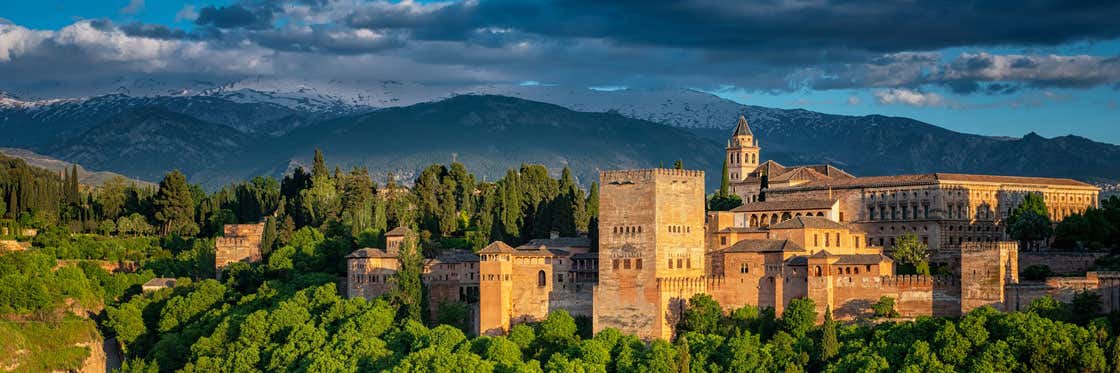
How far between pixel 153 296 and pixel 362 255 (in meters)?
16.5

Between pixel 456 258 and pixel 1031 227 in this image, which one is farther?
pixel 456 258

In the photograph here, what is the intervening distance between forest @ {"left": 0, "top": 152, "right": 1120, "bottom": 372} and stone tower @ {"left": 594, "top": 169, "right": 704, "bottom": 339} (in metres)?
1.15

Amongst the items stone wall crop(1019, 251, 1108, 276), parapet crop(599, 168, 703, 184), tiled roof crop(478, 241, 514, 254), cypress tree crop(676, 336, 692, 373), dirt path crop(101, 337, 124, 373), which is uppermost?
parapet crop(599, 168, 703, 184)

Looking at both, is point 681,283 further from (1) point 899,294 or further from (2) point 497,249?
(1) point 899,294

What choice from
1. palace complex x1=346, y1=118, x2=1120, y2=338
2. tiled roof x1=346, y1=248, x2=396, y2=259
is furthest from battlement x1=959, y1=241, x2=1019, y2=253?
tiled roof x1=346, y1=248, x2=396, y2=259

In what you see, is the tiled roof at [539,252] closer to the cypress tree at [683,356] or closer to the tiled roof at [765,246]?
the tiled roof at [765,246]

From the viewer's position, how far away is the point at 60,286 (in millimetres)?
82812

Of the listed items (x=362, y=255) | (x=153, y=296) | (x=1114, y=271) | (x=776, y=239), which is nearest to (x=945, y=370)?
(x=1114, y=271)

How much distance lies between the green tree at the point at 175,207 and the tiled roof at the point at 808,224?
138 feet

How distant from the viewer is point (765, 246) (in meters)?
64.4

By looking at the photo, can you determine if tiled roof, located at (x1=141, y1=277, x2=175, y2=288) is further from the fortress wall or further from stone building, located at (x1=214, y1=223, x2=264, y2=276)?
the fortress wall

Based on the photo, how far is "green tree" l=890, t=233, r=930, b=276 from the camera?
65.6 metres

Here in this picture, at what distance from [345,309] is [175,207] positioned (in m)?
30.1

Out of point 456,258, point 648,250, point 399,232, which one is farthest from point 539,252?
point 399,232
